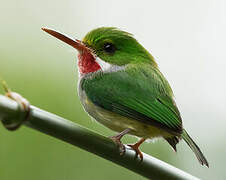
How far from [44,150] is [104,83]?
149 cm

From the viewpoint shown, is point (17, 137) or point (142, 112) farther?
point (17, 137)

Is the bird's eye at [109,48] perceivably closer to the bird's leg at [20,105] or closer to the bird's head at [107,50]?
the bird's head at [107,50]

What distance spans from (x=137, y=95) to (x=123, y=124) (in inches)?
7.7

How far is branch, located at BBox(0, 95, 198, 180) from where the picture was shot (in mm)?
1341

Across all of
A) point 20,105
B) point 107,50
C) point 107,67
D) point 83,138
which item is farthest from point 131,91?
point 20,105

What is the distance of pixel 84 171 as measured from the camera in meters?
4.54

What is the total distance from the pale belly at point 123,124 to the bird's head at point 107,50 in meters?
0.32

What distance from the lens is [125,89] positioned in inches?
113

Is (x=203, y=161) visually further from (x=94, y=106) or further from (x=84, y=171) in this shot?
(x=84, y=171)

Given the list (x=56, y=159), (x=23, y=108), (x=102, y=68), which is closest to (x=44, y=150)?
(x=56, y=159)

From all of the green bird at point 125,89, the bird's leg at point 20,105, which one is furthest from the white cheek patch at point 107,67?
the bird's leg at point 20,105

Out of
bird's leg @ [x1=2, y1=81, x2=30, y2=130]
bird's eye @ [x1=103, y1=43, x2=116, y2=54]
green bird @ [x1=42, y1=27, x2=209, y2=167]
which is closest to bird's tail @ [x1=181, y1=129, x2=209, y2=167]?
green bird @ [x1=42, y1=27, x2=209, y2=167]

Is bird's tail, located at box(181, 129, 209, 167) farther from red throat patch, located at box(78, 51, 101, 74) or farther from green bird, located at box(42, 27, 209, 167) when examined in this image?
red throat patch, located at box(78, 51, 101, 74)

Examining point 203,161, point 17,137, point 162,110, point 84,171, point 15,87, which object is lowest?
point 84,171
